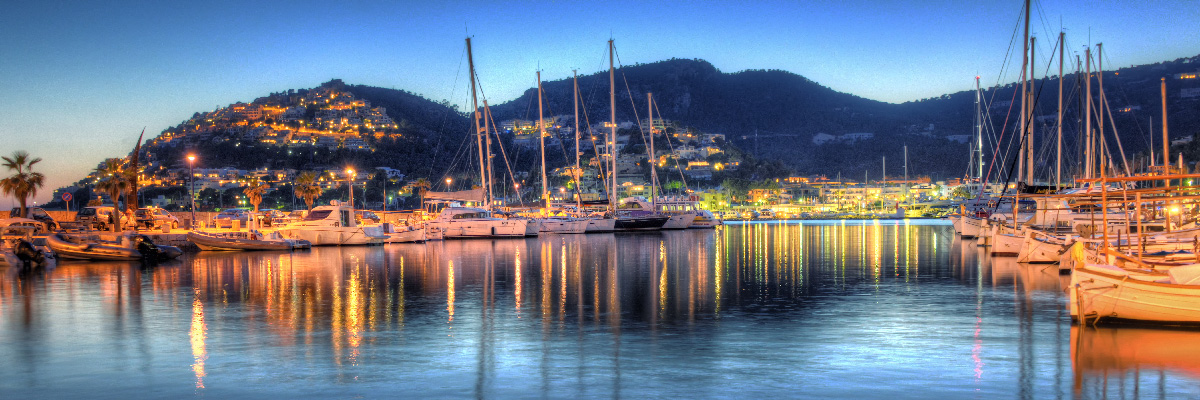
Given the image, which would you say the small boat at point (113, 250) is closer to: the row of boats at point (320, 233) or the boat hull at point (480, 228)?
the row of boats at point (320, 233)

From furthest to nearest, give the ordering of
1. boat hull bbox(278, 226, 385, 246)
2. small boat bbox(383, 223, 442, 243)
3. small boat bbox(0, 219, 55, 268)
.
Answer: small boat bbox(383, 223, 442, 243) → boat hull bbox(278, 226, 385, 246) → small boat bbox(0, 219, 55, 268)

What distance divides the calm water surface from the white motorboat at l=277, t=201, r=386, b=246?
54.6 feet

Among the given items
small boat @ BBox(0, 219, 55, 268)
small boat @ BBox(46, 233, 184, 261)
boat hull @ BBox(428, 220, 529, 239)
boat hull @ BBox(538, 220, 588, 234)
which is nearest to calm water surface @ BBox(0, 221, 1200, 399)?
small boat @ BBox(0, 219, 55, 268)

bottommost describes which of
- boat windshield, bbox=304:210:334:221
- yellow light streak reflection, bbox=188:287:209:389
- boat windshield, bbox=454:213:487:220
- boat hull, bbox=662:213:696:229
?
boat hull, bbox=662:213:696:229

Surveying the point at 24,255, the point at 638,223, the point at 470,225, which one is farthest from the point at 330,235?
the point at 638,223

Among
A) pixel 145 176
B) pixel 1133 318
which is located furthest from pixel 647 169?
pixel 1133 318

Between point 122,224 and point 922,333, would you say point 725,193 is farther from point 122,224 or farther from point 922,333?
point 922,333

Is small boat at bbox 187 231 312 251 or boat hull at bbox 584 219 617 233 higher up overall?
small boat at bbox 187 231 312 251

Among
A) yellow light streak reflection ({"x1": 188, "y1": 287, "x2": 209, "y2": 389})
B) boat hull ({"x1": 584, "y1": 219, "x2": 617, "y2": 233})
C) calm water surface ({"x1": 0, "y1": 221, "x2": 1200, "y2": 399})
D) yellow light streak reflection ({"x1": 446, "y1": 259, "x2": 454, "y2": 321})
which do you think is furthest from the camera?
boat hull ({"x1": 584, "y1": 219, "x2": 617, "y2": 233})

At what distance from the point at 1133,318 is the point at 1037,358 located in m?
3.26

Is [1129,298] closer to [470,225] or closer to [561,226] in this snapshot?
[470,225]

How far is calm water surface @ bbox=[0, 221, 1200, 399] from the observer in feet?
26.3

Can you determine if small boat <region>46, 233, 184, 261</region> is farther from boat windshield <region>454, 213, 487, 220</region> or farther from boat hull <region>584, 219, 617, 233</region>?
boat hull <region>584, 219, 617, 233</region>

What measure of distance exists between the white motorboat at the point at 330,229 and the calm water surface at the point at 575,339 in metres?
16.6
